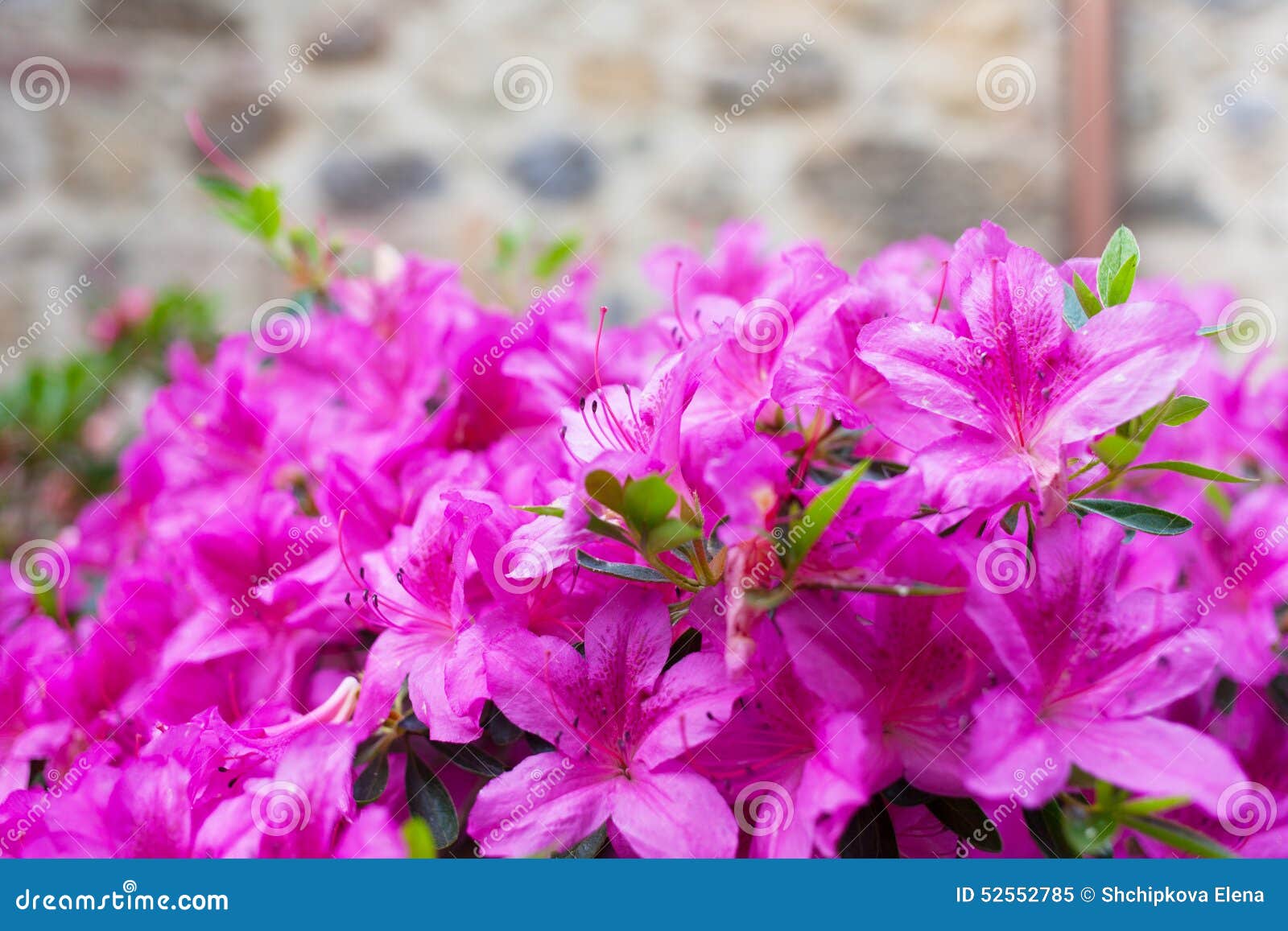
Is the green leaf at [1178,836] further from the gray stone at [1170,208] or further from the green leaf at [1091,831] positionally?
the gray stone at [1170,208]

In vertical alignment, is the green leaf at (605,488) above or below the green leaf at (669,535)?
above

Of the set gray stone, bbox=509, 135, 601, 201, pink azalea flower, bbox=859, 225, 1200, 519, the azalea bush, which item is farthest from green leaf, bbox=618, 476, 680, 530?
gray stone, bbox=509, 135, 601, 201

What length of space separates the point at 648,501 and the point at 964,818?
0.23 m

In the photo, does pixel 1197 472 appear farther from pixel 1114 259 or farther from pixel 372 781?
pixel 372 781

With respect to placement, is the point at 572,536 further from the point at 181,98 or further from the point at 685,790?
the point at 181,98

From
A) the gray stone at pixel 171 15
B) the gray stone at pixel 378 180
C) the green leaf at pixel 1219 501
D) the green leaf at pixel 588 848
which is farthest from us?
the gray stone at pixel 378 180

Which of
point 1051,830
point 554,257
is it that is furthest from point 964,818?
point 554,257

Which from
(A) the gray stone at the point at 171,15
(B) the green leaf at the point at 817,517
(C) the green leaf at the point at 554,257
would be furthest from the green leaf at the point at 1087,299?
(A) the gray stone at the point at 171,15

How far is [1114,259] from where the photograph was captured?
0.56 m

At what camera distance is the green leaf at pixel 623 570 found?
47 centimetres

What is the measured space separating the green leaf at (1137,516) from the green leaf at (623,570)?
233mm

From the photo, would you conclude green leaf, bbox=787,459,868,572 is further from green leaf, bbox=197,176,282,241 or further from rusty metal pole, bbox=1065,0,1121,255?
rusty metal pole, bbox=1065,0,1121,255

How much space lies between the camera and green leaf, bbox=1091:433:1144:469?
50 centimetres

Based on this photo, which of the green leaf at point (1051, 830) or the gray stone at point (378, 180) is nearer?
the green leaf at point (1051, 830)
